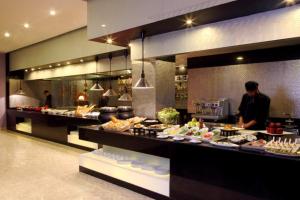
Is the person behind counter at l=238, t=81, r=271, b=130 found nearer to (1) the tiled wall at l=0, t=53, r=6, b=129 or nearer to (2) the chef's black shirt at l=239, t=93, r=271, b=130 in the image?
(2) the chef's black shirt at l=239, t=93, r=271, b=130

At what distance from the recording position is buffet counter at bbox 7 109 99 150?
6348mm

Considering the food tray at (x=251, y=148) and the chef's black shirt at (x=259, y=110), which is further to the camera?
the chef's black shirt at (x=259, y=110)

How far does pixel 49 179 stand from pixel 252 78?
4.34 meters

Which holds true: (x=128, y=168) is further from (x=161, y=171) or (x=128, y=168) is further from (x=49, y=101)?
(x=49, y=101)

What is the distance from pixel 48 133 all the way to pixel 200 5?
6461mm

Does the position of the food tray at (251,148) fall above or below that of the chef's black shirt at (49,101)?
below

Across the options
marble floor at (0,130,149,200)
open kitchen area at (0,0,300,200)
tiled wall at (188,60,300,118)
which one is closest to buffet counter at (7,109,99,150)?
open kitchen area at (0,0,300,200)

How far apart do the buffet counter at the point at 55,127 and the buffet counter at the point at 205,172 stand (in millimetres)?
2454

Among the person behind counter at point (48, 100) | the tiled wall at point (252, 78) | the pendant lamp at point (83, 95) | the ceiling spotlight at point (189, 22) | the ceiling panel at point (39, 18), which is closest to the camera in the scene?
the ceiling spotlight at point (189, 22)

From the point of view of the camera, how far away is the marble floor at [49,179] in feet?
11.3

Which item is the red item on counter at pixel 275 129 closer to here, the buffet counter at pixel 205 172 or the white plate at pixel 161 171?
the buffet counter at pixel 205 172

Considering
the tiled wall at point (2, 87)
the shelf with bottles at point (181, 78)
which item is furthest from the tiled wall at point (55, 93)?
the shelf with bottles at point (181, 78)

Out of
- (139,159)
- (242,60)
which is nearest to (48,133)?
(139,159)

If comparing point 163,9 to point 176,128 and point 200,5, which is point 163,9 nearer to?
point 200,5
